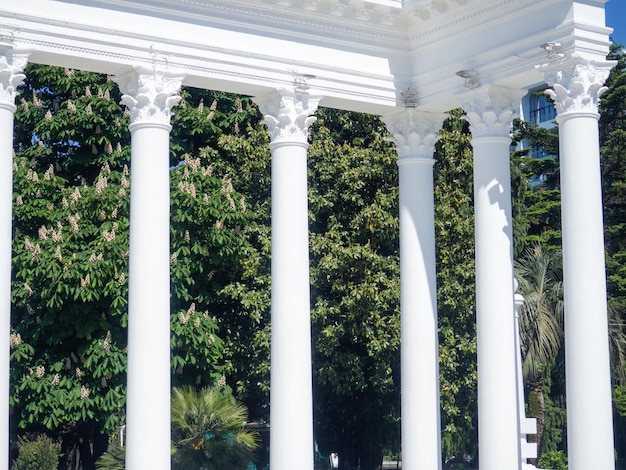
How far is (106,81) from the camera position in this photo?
A: 66688 millimetres

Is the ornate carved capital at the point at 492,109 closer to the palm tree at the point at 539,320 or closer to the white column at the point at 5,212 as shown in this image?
the white column at the point at 5,212

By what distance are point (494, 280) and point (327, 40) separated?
12473 millimetres

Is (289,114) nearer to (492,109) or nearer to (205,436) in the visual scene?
(492,109)

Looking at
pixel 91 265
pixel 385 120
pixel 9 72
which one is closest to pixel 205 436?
pixel 91 265

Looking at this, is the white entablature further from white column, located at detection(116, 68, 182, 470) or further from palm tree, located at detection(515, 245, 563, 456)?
palm tree, located at detection(515, 245, 563, 456)

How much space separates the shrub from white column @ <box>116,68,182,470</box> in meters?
30.1

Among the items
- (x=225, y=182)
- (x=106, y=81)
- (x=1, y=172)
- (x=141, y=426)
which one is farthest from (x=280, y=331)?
(x=106, y=81)

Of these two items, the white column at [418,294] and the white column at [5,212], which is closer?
the white column at [5,212]

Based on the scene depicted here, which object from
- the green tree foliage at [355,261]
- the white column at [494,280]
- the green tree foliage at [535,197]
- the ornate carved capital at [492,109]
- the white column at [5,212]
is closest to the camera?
the white column at [5,212]

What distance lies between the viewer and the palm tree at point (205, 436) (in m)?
54.2

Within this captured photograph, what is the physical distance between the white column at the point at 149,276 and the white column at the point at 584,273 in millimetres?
15119

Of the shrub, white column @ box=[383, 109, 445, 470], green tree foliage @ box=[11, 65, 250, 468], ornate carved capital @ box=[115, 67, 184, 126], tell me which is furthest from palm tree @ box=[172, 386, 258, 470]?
ornate carved capital @ box=[115, 67, 184, 126]

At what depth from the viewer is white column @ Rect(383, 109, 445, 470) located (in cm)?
4775

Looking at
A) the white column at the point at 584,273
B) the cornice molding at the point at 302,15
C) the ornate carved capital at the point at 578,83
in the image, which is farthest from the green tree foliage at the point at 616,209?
the ornate carved capital at the point at 578,83
